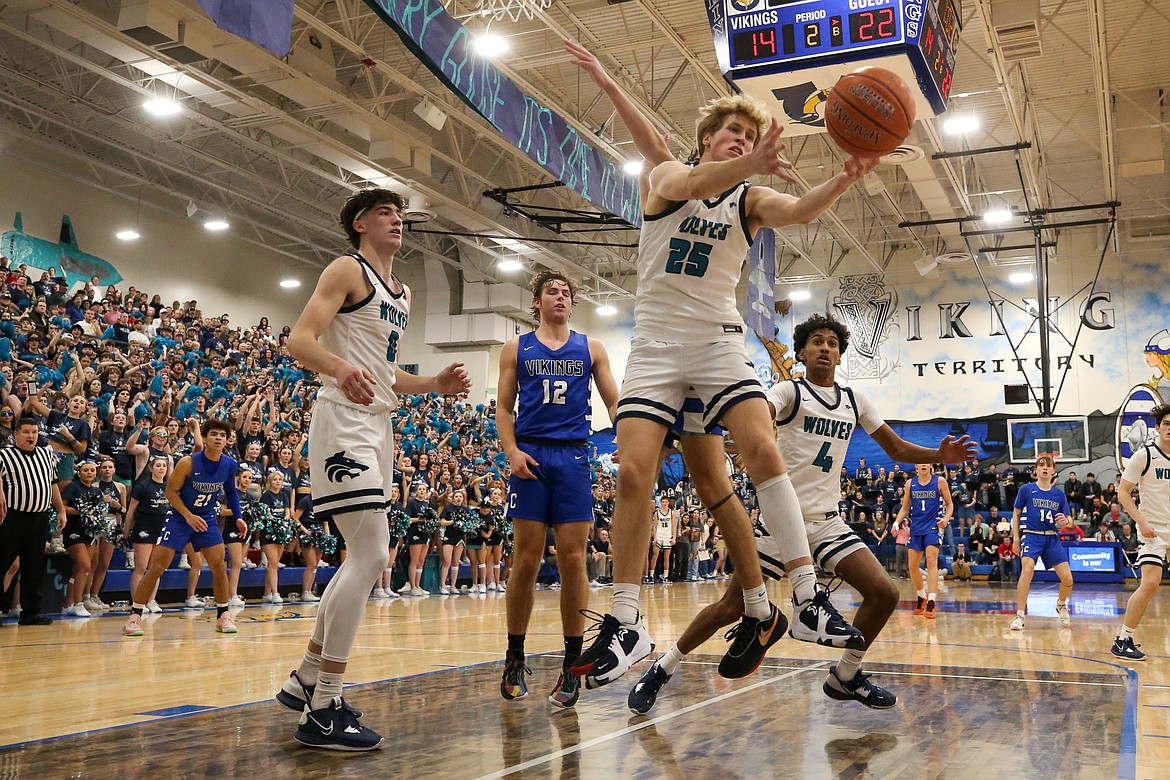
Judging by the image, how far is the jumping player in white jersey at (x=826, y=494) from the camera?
428cm

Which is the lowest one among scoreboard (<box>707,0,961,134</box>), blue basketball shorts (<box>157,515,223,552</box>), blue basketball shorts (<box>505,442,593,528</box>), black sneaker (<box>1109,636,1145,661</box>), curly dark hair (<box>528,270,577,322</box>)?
black sneaker (<box>1109,636,1145,661</box>)

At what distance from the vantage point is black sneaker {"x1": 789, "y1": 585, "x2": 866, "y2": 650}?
10.9 ft

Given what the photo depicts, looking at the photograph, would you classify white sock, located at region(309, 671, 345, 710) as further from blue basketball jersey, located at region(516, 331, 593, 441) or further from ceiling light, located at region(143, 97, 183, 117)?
ceiling light, located at region(143, 97, 183, 117)

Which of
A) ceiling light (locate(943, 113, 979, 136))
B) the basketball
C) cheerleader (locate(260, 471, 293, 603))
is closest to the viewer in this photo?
the basketball

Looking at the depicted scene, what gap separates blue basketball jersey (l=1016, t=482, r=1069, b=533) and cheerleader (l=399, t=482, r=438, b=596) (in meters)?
7.46

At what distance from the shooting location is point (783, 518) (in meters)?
3.57

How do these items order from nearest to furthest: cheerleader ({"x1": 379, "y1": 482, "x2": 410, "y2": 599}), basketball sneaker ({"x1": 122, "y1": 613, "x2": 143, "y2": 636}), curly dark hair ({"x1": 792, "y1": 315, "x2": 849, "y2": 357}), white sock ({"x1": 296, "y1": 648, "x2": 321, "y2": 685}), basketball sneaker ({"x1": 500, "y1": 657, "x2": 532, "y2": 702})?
white sock ({"x1": 296, "y1": 648, "x2": 321, "y2": 685})
basketball sneaker ({"x1": 500, "y1": 657, "x2": 532, "y2": 702})
curly dark hair ({"x1": 792, "y1": 315, "x2": 849, "y2": 357})
basketball sneaker ({"x1": 122, "y1": 613, "x2": 143, "y2": 636})
cheerleader ({"x1": 379, "y1": 482, "x2": 410, "y2": 599})

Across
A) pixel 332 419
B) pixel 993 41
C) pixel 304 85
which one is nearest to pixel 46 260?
pixel 304 85

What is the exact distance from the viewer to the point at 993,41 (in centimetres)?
1431

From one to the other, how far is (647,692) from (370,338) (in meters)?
1.81

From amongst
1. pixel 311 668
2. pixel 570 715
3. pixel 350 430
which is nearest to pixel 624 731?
pixel 570 715

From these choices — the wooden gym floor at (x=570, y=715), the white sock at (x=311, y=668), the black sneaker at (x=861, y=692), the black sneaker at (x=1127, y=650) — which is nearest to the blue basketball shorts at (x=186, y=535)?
the wooden gym floor at (x=570, y=715)

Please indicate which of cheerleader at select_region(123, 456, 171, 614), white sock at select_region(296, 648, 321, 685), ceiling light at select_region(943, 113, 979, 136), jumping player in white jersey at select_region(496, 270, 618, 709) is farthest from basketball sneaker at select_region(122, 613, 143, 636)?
ceiling light at select_region(943, 113, 979, 136)

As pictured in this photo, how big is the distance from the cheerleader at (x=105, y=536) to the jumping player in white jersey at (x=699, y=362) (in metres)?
7.68
